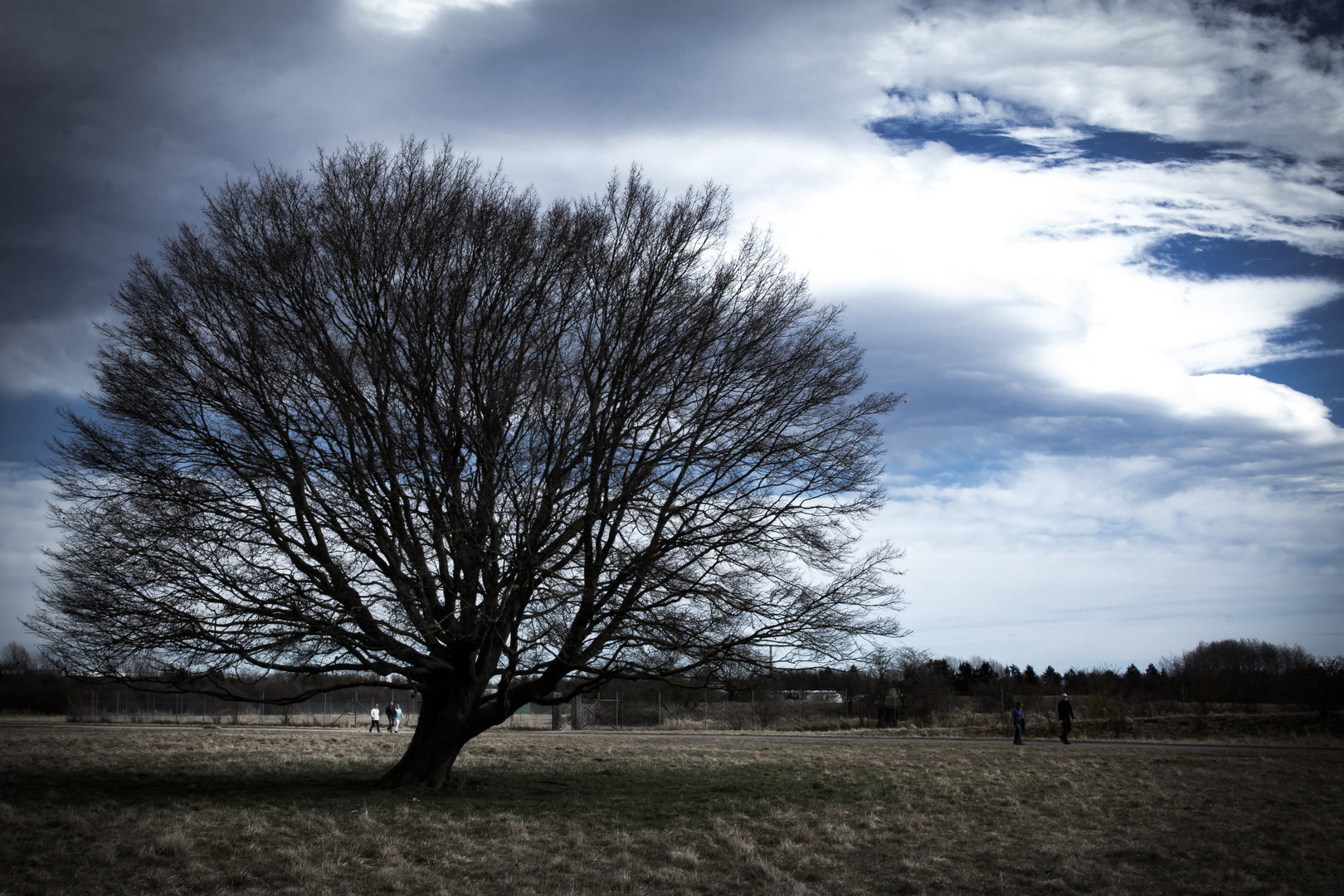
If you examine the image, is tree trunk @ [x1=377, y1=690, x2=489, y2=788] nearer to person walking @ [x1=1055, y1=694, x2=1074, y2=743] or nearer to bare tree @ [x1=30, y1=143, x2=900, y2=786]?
bare tree @ [x1=30, y1=143, x2=900, y2=786]

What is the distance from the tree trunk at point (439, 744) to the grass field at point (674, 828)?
1.39ft

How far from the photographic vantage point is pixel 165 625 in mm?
10500

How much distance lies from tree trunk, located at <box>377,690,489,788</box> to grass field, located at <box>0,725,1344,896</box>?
0.42 meters

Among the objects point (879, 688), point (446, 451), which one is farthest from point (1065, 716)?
point (446, 451)

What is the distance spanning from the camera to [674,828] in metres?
10.4

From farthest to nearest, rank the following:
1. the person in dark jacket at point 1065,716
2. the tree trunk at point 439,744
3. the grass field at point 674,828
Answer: the person in dark jacket at point 1065,716, the tree trunk at point 439,744, the grass field at point 674,828

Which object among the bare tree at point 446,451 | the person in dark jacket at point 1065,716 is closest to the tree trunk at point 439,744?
the bare tree at point 446,451

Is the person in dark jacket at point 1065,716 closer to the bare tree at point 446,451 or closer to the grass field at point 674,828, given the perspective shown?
the grass field at point 674,828

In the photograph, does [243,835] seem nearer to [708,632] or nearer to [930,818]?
[708,632]

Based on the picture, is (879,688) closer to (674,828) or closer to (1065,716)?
(1065,716)

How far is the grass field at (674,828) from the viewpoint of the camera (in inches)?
307

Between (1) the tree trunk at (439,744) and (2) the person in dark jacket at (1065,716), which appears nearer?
(1) the tree trunk at (439,744)

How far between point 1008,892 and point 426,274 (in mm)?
9778

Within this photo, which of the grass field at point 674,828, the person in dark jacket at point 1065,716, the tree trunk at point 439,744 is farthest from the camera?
the person in dark jacket at point 1065,716
